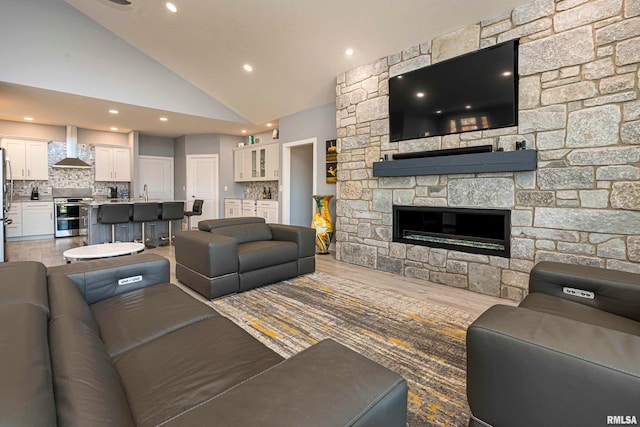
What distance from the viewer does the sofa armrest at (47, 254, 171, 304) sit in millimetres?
1821

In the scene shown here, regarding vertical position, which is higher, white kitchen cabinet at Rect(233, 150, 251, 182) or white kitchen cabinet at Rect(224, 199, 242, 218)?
white kitchen cabinet at Rect(233, 150, 251, 182)

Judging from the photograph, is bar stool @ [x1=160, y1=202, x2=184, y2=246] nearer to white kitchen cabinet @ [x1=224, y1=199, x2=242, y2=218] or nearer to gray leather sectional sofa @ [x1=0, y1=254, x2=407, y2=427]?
white kitchen cabinet @ [x1=224, y1=199, x2=242, y2=218]

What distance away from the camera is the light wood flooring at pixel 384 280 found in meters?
3.04

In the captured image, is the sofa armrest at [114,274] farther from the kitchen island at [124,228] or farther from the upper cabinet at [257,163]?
the upper cabinet at [257,163]

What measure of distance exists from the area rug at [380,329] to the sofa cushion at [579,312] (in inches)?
23.3

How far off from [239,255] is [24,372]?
2.54m

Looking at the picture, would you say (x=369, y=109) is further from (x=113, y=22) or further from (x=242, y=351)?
(x=113, y=22)

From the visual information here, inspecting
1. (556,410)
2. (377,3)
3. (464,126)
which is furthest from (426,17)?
(556,410)

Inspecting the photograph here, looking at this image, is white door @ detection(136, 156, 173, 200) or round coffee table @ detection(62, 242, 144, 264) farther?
white door @ detection(136, 156, 173, 200)

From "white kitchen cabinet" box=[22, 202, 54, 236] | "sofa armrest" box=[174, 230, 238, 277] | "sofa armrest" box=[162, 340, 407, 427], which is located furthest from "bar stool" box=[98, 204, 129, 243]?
"sofa armrest" box=[162, 340, 407, 427]

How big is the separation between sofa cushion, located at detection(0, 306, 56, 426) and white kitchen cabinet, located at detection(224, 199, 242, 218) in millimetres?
7010

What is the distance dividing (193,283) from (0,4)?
17.2ft

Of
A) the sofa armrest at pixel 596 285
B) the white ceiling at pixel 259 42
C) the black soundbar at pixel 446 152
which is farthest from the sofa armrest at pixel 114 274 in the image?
the white ceiling at pixel 259 42

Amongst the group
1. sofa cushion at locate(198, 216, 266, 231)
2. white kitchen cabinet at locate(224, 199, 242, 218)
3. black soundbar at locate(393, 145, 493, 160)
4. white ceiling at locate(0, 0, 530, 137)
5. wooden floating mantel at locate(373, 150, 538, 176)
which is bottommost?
sofa cushion at locate(198, 216, 266, 231)
